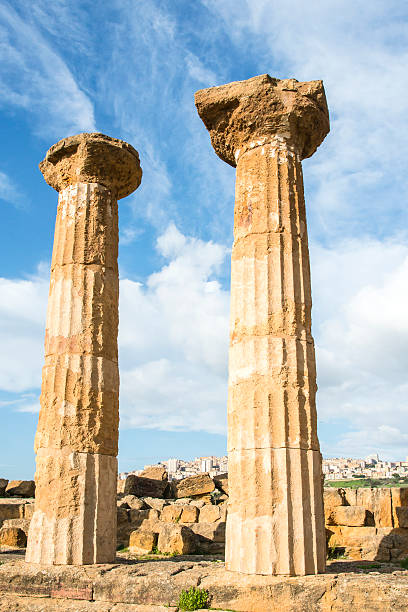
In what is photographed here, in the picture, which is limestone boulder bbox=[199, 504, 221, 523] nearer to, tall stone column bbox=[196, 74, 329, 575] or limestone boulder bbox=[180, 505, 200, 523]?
limestone boulder bbox=[180, 505, 200, 523]

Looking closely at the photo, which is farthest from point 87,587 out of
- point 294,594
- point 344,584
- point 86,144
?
point 86,144

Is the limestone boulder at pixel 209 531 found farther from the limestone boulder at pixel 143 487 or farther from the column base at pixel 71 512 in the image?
the column base at pixel 71 512

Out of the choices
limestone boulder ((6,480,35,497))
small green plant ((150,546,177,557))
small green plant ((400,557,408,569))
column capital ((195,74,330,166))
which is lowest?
small green plant ((400,557,408,569))

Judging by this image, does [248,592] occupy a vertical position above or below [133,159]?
below

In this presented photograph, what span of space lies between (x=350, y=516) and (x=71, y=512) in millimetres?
8044

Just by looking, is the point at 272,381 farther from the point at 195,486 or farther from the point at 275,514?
the point at 195,486

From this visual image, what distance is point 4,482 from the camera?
22.1m

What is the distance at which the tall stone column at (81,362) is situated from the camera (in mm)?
9727

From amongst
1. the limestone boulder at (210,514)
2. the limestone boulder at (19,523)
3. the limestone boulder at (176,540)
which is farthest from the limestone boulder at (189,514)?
the limestone boulder at (19,523)

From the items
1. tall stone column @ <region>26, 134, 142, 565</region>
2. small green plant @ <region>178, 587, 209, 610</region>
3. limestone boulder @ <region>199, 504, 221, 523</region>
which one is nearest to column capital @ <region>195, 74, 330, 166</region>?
tall stone column @ <region>26, 134, 142, 565</region>

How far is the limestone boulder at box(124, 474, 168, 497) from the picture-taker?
65.7 feet

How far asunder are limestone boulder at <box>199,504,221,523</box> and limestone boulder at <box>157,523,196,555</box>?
247 centimetres

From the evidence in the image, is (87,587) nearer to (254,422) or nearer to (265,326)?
(254,422)

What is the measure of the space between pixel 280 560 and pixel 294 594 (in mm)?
490
